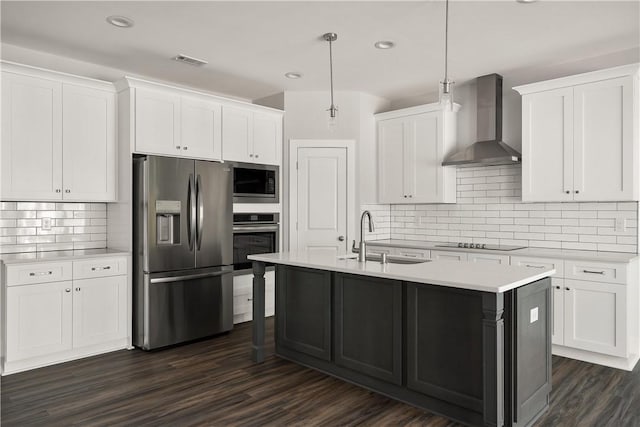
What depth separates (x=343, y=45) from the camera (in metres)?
4.05

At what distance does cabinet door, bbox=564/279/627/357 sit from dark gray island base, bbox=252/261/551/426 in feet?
3.88

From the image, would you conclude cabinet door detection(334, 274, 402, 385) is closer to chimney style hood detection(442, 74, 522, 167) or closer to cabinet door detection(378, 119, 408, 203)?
chimney style hood detection(442, 74, 522, 167)

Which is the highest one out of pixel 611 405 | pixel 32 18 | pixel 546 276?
pixel 32 18

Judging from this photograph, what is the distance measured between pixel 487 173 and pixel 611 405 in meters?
2.76

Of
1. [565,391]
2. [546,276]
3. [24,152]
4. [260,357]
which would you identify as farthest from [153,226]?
[565,391]

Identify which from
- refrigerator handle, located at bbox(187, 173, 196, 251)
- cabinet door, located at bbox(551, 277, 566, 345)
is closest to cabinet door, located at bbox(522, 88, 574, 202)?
cabinet door, located at bbox(551, 277, 566, 345)

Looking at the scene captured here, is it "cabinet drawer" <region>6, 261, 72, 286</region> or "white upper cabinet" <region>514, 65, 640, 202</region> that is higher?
"white upper cabinet" <region>514, 65, 640, 202</region>

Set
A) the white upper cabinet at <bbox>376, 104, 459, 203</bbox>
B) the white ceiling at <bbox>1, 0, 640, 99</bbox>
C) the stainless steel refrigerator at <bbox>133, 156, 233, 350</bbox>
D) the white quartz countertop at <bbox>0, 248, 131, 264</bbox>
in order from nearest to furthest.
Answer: the white ceiling at <bbox>1, 0, 640, 99</bbox>, the white quartz countertop at <bbox>0, 248, 131, 264</bbox>, the stainless steel refrigerator at <bbox>133, 156, 233, 350</bbox>, the white upper cabinet at <bbox>376, 104, 459, 203</bbox>

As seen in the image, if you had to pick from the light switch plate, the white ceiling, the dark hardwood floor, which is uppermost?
the white ceiling

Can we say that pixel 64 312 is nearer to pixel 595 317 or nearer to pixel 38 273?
pixel 38 273

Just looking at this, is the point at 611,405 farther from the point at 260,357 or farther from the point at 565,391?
the point at 260,357

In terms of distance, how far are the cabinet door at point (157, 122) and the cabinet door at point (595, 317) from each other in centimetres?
391

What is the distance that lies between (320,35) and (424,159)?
2.18 metres

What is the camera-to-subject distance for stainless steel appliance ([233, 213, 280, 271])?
5.04 m
